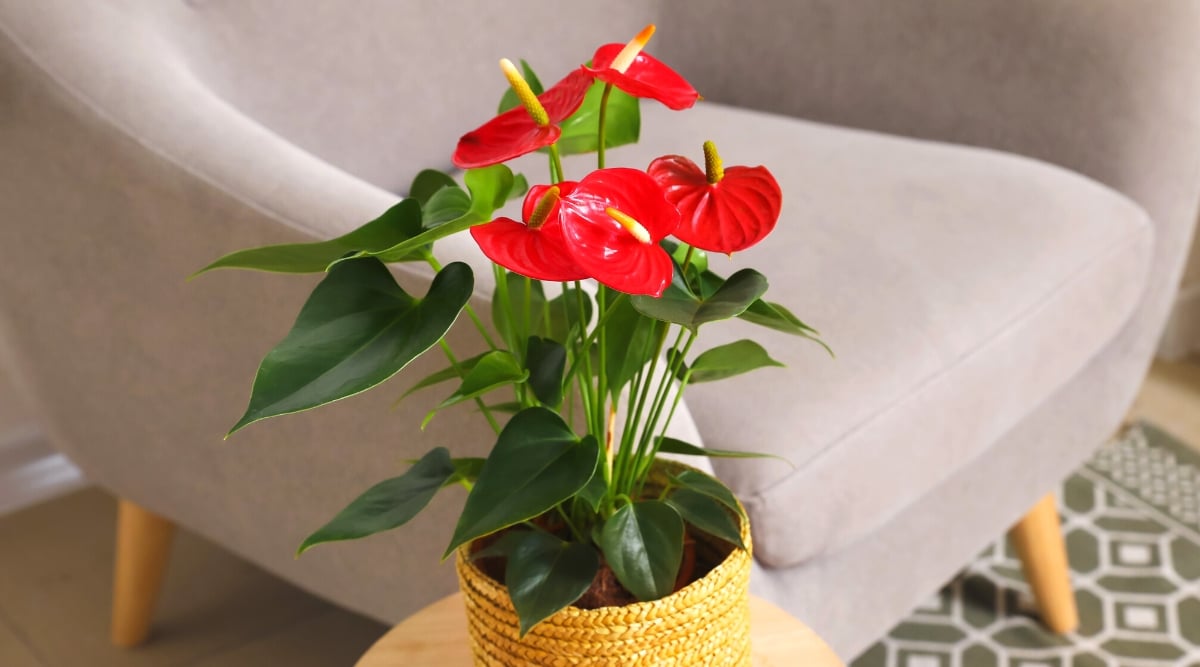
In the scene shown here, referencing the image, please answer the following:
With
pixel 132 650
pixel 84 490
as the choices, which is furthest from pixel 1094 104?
pixel 84 490

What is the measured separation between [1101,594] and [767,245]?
633 mm

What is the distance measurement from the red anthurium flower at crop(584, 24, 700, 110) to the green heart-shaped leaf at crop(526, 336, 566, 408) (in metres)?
0.12

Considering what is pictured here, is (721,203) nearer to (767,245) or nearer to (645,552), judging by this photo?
(645,552)

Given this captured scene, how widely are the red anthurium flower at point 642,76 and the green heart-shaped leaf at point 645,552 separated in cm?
18

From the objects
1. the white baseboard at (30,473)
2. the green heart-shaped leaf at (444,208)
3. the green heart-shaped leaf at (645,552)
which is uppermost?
the green heart-shaped leaf at (444,208)

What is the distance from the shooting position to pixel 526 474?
0.45m

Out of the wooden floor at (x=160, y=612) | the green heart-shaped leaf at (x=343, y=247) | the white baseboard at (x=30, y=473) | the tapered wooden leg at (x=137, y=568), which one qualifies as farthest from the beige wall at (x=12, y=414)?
the green heart-shaped leaf at (x=343, y=247)

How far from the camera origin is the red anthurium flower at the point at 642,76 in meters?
0.44

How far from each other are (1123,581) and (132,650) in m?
1.10

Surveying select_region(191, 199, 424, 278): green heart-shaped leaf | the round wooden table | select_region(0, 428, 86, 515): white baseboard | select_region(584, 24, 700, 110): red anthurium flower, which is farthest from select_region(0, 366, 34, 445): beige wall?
select_region(584, 24, 700, 110): red anthurium flower

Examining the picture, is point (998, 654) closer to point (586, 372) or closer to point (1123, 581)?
point (1123, 581)

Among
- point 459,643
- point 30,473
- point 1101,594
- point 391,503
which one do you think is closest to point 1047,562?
point 1101,594

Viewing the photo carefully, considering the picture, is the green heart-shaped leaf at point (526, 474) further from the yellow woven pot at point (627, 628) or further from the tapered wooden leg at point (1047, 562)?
the tapered wooden leg at point (1047, 562)

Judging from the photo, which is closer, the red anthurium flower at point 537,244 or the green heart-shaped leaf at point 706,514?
the red anthurium flower at point 537,244
